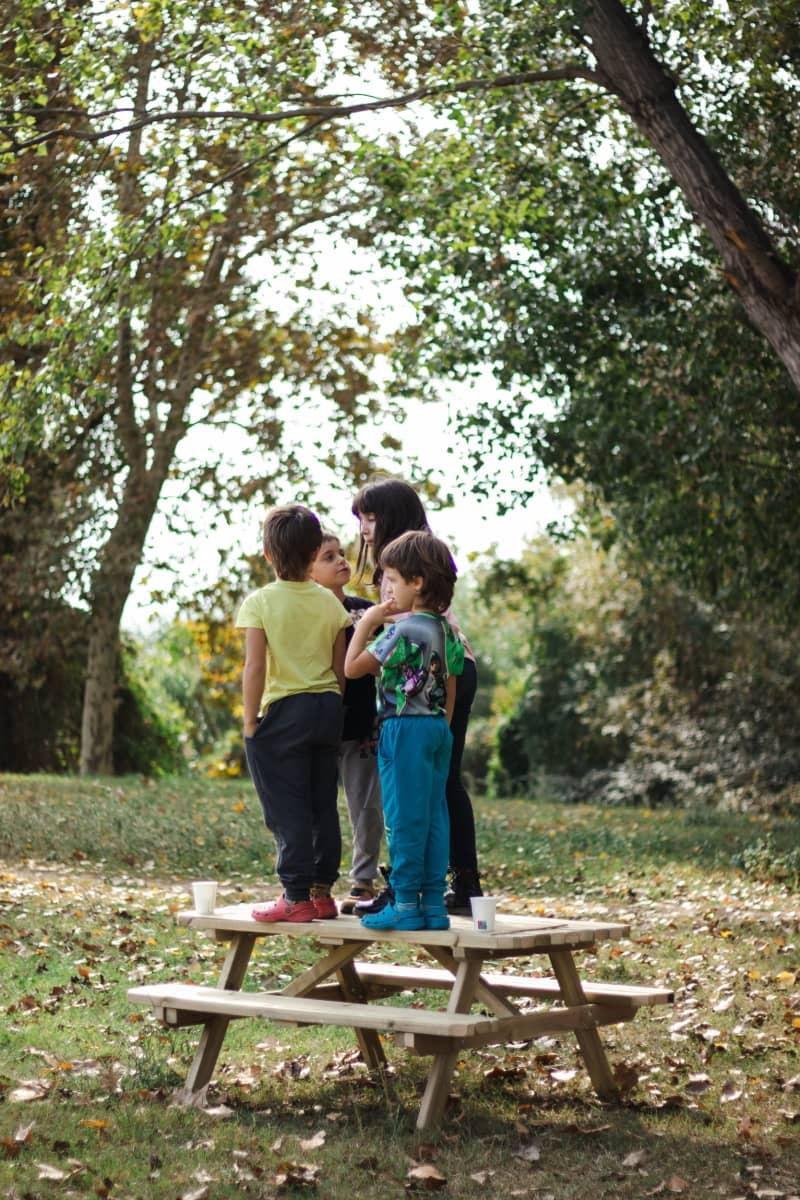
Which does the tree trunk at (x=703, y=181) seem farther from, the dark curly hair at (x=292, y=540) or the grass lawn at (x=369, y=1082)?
the dark curly hair at (x=292, y=540)

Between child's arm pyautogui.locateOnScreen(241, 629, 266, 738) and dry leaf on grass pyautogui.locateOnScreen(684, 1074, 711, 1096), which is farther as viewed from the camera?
dry leaf on grass pyautogui.locateOnScreen(684, 1074, 711, 1096)

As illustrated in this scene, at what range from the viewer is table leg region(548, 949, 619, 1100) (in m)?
5.74

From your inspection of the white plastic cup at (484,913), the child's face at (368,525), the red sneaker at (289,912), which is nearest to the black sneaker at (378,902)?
the red sneaker at (289,912)

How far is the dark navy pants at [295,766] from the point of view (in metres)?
5.81

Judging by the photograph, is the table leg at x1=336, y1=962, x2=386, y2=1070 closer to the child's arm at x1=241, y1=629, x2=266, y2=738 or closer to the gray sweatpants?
the gray sweatpants

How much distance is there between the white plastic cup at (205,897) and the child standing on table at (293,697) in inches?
8.7

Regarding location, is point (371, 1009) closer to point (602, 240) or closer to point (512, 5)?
point (512, 5)

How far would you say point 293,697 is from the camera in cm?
582

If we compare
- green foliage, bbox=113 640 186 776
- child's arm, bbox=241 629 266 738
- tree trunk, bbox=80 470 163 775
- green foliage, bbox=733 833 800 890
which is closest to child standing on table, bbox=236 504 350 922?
child's arm, bbox=241 629 266 738

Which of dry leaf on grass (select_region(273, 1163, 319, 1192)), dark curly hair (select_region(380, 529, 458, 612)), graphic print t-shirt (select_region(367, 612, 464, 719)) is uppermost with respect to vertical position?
dark curly hair (select_region(380, 529, 458, 612))

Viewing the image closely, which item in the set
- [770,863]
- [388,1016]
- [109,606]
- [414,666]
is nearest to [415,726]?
[414,666]

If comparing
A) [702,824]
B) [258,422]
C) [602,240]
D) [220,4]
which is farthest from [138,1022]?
[258,422]

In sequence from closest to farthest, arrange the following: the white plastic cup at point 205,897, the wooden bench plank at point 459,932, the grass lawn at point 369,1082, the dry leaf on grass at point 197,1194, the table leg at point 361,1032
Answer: the dry leaf on grass at point 197,1194, the grass lawn at point 369,1082, the wooden bench plank at point 459,932, the white plastic cup at point 205,897, the table leg at point 361,1032

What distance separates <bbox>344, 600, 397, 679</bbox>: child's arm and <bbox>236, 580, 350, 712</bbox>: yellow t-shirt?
190mm
